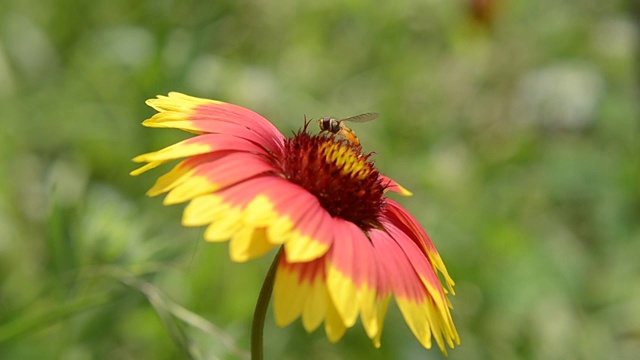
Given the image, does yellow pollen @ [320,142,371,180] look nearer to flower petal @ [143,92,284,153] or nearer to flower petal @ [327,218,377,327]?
flower petal @ [143,92,284,153]

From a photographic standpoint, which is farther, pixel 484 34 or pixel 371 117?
pixel 484 34

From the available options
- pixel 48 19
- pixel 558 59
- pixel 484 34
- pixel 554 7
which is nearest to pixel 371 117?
pixel 48 19

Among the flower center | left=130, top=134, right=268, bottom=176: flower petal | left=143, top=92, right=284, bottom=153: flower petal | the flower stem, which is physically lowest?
the flower stem

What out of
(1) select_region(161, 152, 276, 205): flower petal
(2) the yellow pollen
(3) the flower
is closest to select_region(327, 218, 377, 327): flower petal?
(3) the flower

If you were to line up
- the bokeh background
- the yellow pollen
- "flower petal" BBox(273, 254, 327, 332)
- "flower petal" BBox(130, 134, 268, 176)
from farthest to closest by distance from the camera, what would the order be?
the bokeh background < the yellow pollen < "flower petal" BBox(130, 134, 268, 176) < "flower petal" BBox(273, 254, 327, 332)

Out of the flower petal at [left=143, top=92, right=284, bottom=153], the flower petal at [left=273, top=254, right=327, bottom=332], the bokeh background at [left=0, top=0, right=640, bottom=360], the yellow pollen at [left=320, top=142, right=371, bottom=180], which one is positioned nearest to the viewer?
the flower petal at [left=273, top=254, right=327, bottom=332]

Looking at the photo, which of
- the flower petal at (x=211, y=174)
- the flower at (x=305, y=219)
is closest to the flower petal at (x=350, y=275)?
the flower at (x=305, y=219)

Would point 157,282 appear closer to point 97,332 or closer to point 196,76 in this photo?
point 97,332

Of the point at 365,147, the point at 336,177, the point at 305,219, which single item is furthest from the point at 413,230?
the point at 365,147
